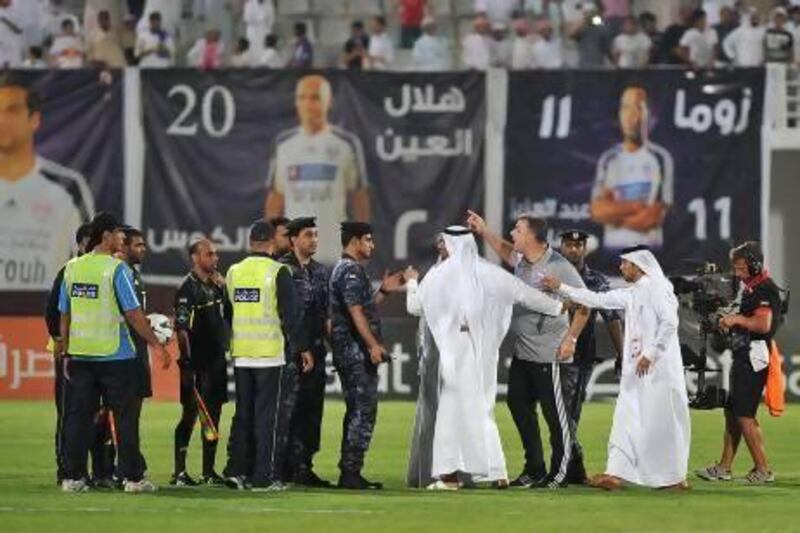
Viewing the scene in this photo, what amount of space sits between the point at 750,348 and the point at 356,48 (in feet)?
61.2

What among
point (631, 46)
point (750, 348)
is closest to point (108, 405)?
point (750, 348)

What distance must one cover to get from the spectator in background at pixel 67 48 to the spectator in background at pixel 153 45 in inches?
35.9

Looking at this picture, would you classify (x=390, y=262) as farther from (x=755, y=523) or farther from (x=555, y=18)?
(x=755, y=523)

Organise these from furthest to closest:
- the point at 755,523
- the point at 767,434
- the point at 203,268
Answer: the point at 767,434 < the point at 203,268 < the point at 755,523

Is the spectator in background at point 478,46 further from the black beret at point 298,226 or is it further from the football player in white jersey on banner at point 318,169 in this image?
the black beret at point 298,226

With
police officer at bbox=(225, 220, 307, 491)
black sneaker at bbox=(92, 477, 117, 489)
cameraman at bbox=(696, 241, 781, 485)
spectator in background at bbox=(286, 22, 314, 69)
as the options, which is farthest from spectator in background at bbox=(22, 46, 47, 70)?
police officer at bbox=(225, 220, 307, 491)

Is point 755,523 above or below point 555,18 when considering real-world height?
below

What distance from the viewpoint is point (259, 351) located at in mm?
20062

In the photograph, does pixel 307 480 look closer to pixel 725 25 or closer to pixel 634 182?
pixel 634 182

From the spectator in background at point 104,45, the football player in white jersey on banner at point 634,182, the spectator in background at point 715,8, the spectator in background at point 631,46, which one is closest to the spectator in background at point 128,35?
the spectator in background at point 104,45

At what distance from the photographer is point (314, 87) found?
36875mm

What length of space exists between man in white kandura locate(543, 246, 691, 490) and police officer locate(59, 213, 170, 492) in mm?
3470

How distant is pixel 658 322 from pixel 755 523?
3424 mm

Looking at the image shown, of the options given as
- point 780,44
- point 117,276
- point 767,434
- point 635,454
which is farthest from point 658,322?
point 780,44
